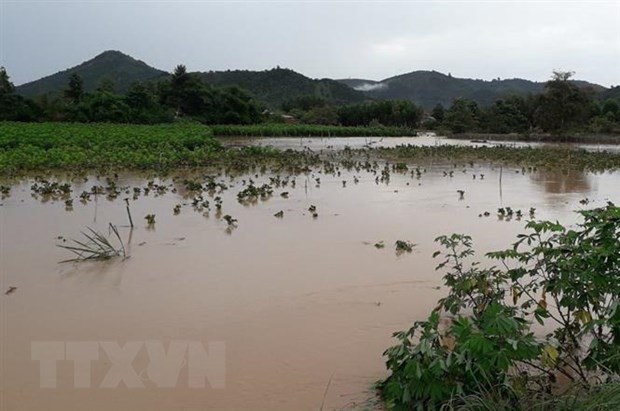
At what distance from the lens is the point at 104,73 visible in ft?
309

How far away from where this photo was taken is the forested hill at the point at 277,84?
85625mm

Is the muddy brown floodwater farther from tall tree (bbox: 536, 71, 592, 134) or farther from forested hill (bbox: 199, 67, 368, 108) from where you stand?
forested hill (bbox: 199, 67, 368, 108)

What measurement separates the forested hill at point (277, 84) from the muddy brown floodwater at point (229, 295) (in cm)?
7687

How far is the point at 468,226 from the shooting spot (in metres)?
7.77

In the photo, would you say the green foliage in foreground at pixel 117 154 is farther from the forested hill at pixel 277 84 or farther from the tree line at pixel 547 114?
the forested hill at pixel 277 84

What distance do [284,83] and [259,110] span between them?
39634 millimetres

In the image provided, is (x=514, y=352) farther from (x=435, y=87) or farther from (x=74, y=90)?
(x=435, y=87)

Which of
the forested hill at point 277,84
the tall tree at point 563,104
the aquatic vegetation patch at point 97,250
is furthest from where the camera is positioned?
the forested hill at point 277,84

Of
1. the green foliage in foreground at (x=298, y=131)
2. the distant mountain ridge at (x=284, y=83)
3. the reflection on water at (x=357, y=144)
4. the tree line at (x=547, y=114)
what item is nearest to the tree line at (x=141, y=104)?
the green foliage in foreground at (x=298, y=131)

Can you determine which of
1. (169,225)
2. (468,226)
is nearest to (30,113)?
(169,225)

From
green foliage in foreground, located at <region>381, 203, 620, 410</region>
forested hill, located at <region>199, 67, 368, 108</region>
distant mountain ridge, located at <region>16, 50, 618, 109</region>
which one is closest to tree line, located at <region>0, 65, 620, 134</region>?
distant mountain ridge, located at <region>16, 50, 618, 109</region>

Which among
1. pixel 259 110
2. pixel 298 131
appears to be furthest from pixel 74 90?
pixel 298 131

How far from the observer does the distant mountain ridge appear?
86250 mm

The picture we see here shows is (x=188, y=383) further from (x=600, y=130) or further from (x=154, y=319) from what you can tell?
(x=600, y=130)
